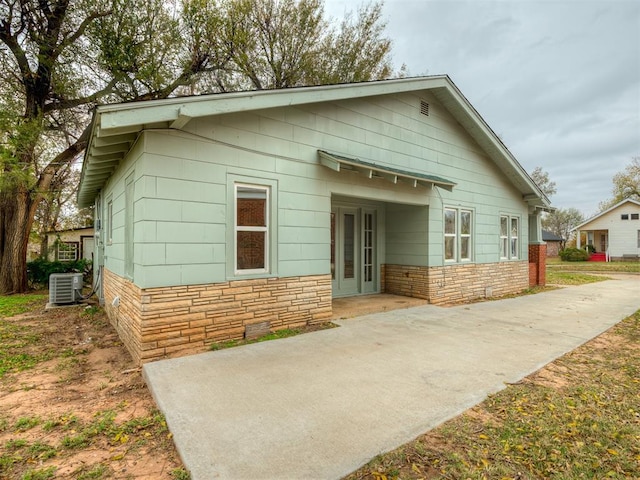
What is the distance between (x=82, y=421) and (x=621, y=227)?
39197mm

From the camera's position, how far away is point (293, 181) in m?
5.78

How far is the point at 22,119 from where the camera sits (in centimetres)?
989

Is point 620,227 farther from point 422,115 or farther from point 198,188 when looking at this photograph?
point 198,188

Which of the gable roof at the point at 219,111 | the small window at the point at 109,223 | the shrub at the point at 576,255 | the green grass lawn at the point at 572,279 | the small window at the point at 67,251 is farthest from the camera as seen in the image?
the shrub at the point at 576,255

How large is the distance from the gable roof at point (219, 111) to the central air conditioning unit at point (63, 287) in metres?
2.52

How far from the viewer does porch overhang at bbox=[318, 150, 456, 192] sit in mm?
5906

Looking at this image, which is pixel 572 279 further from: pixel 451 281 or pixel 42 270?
pixel 42 270

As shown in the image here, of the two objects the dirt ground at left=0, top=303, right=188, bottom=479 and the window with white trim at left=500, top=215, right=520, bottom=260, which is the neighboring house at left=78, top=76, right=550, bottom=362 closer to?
the dirt ground at left=0, top=303, right=188, bottom=479

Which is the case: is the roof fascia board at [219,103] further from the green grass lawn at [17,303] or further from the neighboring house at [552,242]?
the neighboring house at [552,242]

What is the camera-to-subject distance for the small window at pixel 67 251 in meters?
16.6

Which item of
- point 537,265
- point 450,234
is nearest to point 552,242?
point 537,265

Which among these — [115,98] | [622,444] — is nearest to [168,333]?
[622,444]

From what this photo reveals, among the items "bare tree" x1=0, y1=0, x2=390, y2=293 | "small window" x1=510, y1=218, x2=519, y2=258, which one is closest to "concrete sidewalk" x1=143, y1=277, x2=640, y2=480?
"small window" x1=510, y1=218, x2=519, y2=258

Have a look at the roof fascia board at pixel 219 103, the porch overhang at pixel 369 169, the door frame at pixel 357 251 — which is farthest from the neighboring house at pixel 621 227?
the roof fascia board at pixel 219 103
